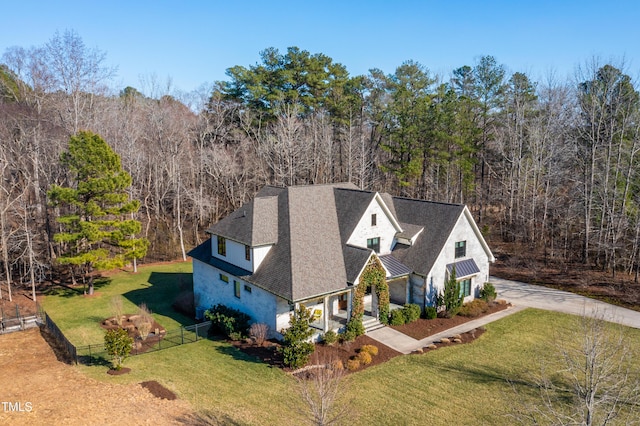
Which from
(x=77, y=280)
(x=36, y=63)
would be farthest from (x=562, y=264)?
(x=36, y=63)

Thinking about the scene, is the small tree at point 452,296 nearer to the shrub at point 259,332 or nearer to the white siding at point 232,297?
the white siding at point 232,297

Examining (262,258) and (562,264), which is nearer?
(262,258)

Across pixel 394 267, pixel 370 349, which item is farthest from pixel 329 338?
pixel 394 267

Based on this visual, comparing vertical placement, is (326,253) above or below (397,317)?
above

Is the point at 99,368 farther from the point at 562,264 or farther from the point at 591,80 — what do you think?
the point at 591,80

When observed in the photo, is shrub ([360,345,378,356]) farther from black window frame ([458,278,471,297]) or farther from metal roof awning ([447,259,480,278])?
black window frame ([458,278,471,297])

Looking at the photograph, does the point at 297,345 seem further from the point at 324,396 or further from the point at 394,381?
the point at 324,396

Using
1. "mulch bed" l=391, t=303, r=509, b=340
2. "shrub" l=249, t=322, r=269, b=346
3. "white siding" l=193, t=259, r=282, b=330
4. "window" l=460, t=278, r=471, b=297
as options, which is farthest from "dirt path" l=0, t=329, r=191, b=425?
"window" l=460, t=278, r=471, b=297
